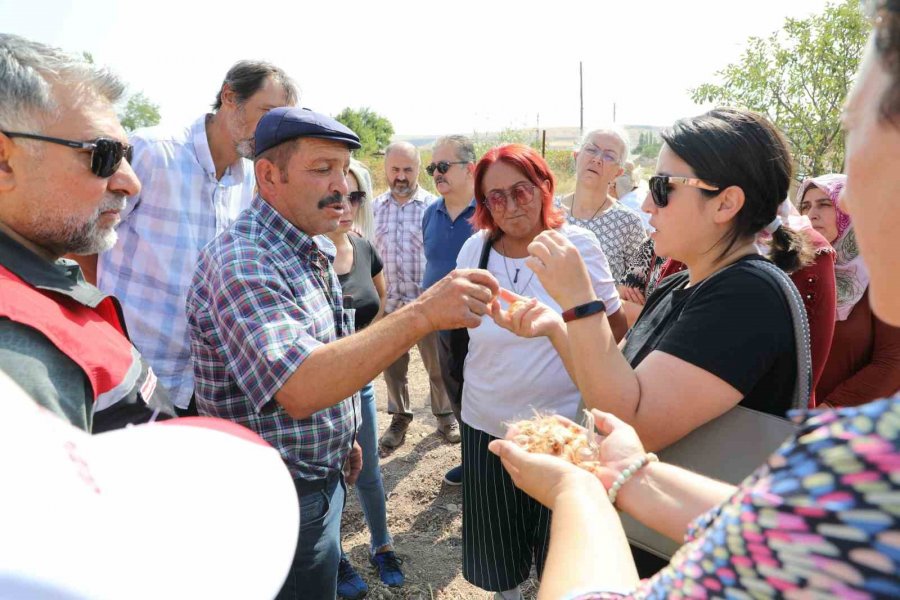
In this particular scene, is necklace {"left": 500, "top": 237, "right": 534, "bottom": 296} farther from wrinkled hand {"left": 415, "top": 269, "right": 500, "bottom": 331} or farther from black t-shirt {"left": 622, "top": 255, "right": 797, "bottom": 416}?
black t-shirt {"left": 622, "top": 255, "right": 797, "bottom": 416}

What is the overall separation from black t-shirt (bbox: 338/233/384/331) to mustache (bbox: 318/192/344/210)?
4.75ft

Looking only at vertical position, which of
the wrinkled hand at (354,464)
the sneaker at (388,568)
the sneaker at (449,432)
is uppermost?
the wrinkled hand at (354,464)

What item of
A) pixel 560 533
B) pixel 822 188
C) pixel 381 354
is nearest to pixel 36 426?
pixel 560 533

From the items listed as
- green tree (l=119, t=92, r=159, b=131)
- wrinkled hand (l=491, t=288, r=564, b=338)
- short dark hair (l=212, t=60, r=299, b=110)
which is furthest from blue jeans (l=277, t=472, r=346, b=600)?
green tree (l=119, t=92, r=159, b=131)

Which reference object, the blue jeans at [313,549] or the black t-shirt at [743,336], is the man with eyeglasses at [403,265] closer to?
the blue jeans at [313,549]

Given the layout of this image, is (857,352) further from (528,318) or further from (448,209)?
(448,209)

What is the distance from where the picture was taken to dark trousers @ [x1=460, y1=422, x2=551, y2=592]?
2.79 meters

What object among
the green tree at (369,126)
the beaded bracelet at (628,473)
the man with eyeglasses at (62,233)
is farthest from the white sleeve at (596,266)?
the green tree at (369,126)

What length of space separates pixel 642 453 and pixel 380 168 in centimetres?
3537

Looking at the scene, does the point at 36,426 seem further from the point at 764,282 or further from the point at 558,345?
the point at 558,345

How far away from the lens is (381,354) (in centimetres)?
191

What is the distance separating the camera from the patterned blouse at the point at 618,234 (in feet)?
14.1

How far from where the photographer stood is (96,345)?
1.24m

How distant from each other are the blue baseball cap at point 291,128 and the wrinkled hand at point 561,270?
35.1 inches
